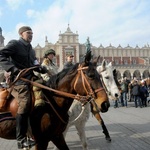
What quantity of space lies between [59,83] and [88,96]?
0.53 m

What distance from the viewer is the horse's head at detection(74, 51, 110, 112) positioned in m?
3.42

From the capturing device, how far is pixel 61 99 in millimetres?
3793

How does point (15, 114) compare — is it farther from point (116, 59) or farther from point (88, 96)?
point (116, 59)

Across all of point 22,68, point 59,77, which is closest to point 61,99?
point 59,77

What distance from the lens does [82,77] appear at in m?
3.63

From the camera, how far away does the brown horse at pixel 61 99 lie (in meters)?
3.57

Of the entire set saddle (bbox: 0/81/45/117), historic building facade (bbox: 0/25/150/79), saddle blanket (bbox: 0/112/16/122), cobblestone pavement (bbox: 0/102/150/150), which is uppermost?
historic building facade (bbox: 0/25/150/79)

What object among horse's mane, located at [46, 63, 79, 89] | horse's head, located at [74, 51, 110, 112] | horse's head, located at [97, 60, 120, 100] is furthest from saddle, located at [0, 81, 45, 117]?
horse's head, located at [97, 60, 120, 100]

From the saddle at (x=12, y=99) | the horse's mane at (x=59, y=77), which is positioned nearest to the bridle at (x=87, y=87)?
the horse's mane at (x=59, y=77)

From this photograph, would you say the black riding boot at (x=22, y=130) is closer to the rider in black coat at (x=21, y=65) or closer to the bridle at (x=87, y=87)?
the rider in black coat at (x=21, y=65)

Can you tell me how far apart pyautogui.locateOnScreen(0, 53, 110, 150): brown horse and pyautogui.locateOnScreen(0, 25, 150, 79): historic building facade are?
70.4 meters

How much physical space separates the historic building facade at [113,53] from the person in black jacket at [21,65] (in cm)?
7020

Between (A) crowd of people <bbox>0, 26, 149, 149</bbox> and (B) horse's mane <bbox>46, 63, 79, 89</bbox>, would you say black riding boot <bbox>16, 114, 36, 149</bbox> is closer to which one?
(A) crowd of people <bbox>0, 26, 149, 149</bbox>

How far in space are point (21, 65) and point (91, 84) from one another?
1134 millimetres
